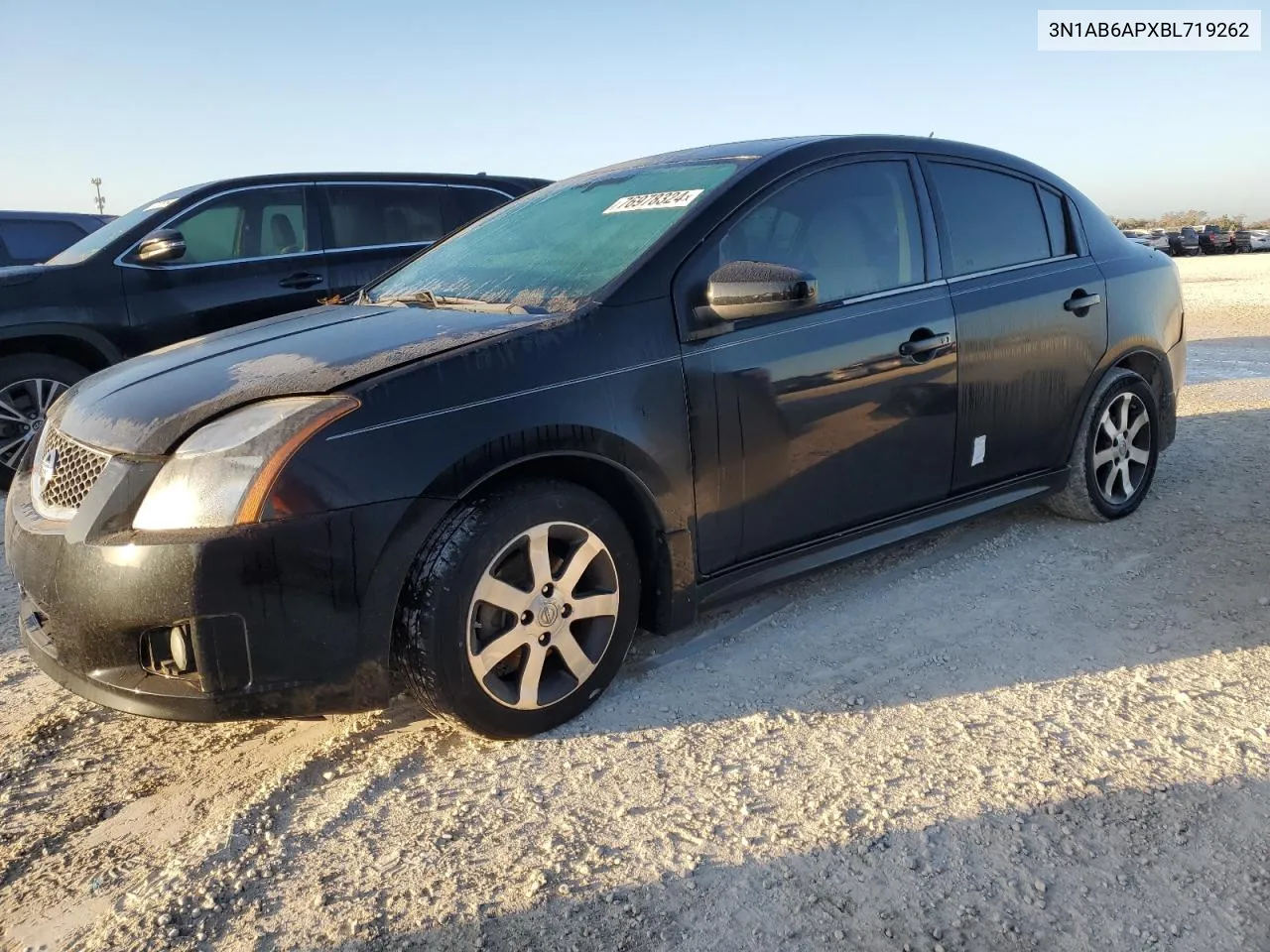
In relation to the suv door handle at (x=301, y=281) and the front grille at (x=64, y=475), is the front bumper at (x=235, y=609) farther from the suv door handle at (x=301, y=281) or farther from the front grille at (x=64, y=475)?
the suv door handle at (x=301, y=281)

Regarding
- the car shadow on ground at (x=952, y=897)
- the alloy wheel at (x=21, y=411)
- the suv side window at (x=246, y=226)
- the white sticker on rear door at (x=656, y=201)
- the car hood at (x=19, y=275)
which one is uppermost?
the suv side window at (x=246, y=226)

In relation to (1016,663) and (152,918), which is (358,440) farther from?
(1016,663)

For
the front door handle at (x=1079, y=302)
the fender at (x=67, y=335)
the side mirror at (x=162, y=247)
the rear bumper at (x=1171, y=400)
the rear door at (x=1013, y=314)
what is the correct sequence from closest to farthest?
the rear door at (x=1013, y=314)
the front door handle at (x=1079, y=302)
the rear bumper at (x=1171, y=400)
the fender at (x=67, y=335)
the side mirror at (x=162, y=247)

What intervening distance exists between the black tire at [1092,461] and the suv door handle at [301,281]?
15.4 feet

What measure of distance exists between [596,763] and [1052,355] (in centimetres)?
262

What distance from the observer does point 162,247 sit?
19.1 ft

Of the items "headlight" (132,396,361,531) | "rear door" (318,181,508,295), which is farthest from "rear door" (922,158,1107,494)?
"rear door" (318,181,508,295)

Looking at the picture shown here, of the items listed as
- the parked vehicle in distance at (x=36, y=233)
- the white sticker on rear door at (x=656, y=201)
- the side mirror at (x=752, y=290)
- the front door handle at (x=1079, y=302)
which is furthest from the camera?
the parked vehicle in distance at (x=36, y=233)

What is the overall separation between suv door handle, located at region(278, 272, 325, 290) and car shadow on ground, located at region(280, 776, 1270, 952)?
16.5 feet

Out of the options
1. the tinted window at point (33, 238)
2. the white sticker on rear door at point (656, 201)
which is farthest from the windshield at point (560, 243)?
the tinted window at point (33, 238)

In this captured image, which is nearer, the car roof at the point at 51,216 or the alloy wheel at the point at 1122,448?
the alloy wheel at the point at 1122,448

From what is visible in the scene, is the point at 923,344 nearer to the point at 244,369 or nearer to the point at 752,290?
the point at 752,290

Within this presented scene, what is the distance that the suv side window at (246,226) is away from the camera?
6172 mm

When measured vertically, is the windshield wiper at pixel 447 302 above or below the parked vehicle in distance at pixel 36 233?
below
